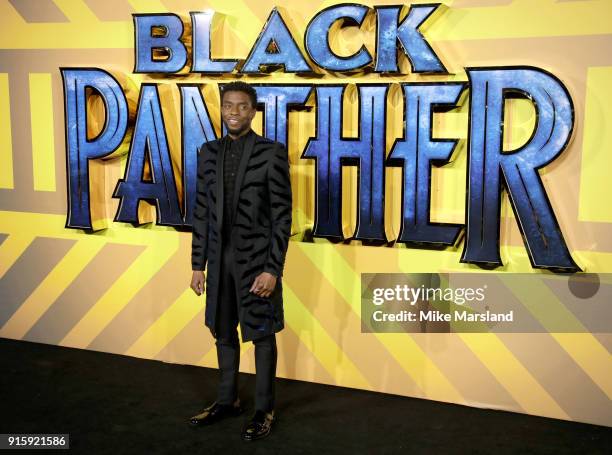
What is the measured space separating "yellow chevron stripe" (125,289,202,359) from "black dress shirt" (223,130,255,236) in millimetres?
1107

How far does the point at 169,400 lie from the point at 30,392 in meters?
0.79

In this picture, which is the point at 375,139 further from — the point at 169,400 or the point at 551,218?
the point at 169,400

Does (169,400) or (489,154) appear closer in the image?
(489,154)

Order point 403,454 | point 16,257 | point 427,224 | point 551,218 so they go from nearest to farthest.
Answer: point 403,454, point 551,218, point 427,224, point 16,257

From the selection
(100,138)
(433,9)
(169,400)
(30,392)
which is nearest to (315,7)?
(433,9)

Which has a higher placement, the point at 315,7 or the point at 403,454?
the point at 315,7

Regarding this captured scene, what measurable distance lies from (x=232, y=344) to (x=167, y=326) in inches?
39.9

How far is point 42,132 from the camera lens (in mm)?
4422

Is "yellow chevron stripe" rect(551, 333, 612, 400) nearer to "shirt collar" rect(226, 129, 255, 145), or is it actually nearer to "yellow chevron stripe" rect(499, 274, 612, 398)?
"yellow chevron stripe" rect(499, 274, 612, 398)

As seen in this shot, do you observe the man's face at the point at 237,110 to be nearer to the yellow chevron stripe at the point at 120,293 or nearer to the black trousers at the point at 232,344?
the black trousers at the point at 232,344

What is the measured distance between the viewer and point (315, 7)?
12.2 ft

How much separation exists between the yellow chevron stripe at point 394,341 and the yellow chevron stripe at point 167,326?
0.80 meters
